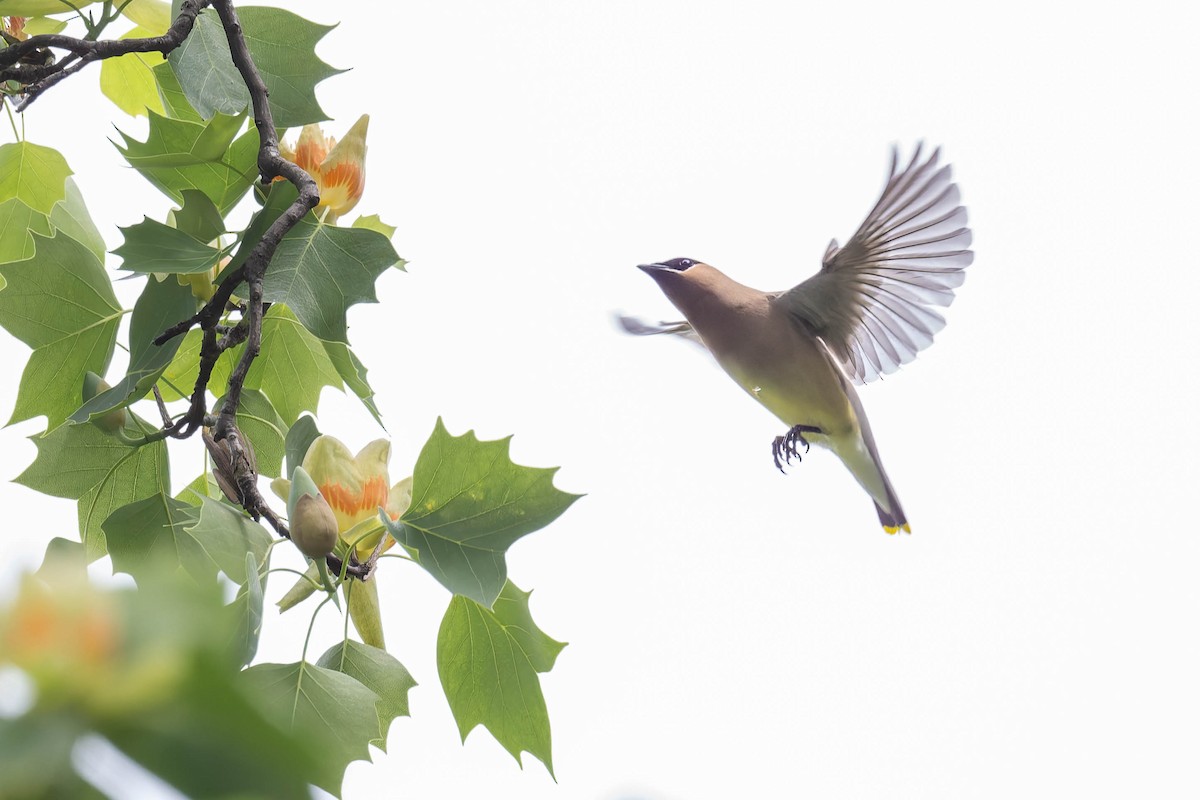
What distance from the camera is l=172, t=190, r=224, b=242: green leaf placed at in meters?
0.94

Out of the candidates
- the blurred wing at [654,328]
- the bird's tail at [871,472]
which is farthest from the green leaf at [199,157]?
the bird's tail at [871,472]

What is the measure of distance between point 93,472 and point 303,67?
0.43 meters

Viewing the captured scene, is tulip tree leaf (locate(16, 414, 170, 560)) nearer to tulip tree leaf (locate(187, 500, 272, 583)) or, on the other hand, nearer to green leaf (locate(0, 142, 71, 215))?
tulip tree leaf (locate(187, 500, 272, 583))

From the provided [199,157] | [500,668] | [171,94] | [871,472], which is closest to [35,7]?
[171,94]

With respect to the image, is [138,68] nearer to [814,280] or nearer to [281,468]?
[281,468]

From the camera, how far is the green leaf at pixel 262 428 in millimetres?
1155

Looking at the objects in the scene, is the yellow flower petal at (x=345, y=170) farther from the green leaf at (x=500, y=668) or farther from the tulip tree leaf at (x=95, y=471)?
the green leaf at (x=500, y=668)

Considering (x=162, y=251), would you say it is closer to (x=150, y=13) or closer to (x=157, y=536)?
(x=157, y=536)

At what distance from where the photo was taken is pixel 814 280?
190 centimetres

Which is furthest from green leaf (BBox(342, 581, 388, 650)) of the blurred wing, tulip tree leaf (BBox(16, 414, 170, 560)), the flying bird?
the blurred wing

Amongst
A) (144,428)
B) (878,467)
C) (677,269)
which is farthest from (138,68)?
(878,467)

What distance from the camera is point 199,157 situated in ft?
3.24

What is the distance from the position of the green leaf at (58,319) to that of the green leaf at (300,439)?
235mm

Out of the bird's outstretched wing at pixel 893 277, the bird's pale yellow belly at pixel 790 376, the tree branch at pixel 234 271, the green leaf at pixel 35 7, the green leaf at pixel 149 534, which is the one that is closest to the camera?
the tree branch at pixel 234 271
